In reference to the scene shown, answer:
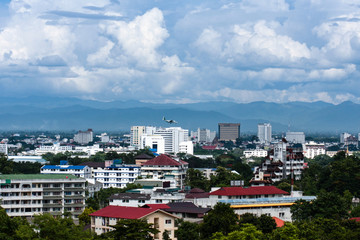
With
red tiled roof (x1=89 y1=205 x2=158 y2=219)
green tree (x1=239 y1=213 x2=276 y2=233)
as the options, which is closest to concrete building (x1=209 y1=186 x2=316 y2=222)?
green tree (x1=239 y1=213 x2=276 y2=233)

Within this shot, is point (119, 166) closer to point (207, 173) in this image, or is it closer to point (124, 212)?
point (207, 173)

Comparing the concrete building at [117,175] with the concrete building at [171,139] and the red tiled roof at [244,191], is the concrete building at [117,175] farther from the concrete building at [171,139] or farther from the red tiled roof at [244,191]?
the concrete building at [171,139]

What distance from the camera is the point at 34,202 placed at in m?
49.1

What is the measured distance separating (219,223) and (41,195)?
1918 centimetres

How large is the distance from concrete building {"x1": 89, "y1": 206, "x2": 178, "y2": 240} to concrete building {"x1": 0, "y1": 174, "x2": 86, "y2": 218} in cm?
1059

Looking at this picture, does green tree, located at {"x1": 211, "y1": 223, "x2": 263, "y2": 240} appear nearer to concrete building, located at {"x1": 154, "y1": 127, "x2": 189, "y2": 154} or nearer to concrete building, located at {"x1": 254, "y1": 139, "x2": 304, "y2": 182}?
concrete building, located at {"x1": 254, "y1": 139, "x2": 304, "y2": 182}

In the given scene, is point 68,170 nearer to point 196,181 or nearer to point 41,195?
point 196,181

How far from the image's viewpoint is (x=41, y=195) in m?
49.5

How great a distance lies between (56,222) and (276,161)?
143 feet

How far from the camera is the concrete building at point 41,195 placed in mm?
48438

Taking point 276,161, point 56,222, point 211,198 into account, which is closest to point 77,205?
point 211,198

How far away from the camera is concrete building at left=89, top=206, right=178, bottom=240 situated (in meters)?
37.0

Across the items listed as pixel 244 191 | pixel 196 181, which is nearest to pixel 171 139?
pixel 196 181

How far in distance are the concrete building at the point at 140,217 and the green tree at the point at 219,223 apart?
259 cm
